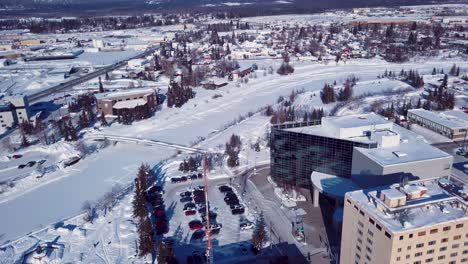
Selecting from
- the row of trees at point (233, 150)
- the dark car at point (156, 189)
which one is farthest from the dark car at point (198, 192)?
the row of trees at point (233, 150)

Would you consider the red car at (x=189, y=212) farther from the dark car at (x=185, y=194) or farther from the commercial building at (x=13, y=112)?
the commercial building at (x=13, y=112)

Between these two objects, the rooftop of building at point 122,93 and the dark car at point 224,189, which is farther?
the rooftop of building at point 122,93

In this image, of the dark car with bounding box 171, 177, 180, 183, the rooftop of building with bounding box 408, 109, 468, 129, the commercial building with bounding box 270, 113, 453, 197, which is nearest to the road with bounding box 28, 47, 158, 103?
the dark car with bounding box 171, 177, 180, 183

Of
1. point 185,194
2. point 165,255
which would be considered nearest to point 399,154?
point 185,194

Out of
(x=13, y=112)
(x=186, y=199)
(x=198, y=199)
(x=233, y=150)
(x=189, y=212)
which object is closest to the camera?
(x=189, y=212)

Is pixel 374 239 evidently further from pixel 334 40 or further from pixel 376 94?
pixel 334 40

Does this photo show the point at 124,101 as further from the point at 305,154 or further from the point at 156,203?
the point at 305,154

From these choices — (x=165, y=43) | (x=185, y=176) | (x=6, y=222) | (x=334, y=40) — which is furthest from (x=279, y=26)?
(x=6, y=222)
